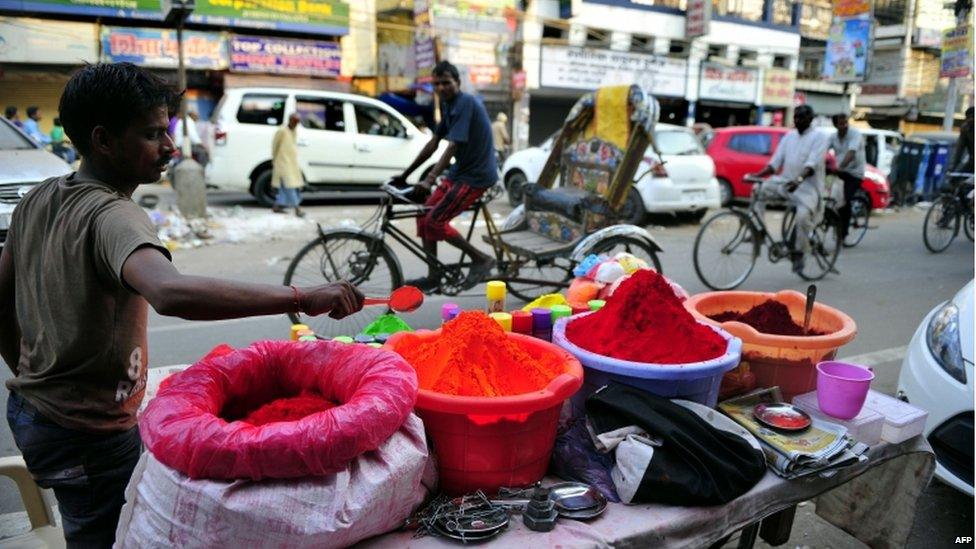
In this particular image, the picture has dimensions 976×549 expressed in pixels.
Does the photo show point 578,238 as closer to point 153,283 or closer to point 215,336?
point 215,336

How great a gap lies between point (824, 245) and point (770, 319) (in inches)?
201

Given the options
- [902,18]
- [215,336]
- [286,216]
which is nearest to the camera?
[215,336]

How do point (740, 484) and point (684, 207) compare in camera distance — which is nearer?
point (740, 484)

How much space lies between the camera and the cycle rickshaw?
4.64 m

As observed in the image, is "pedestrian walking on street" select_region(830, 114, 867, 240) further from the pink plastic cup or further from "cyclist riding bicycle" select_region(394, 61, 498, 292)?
the pink plastic cup

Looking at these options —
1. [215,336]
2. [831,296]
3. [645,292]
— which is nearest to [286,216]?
[215,336]

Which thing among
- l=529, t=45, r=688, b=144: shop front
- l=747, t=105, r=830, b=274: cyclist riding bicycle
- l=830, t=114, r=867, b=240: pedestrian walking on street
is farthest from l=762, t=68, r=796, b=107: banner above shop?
l=747, t=105, r=830, b=274: cyclist riding bicycle

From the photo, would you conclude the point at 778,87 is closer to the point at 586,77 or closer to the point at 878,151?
the point at 586,77

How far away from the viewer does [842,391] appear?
84.9 inches

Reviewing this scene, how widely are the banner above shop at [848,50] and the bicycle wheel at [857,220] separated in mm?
11224

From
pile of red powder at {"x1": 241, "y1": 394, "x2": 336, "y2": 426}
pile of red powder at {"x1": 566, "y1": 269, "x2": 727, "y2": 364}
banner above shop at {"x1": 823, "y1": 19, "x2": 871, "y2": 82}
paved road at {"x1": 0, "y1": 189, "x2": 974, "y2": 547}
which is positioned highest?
banner above shop at {"x1": 823, "y1": 19, "x2": 871, "y2": 82}

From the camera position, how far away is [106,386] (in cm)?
155

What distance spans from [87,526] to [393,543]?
0.74 m

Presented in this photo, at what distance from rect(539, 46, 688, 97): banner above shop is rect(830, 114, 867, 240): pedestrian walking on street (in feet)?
41.8
